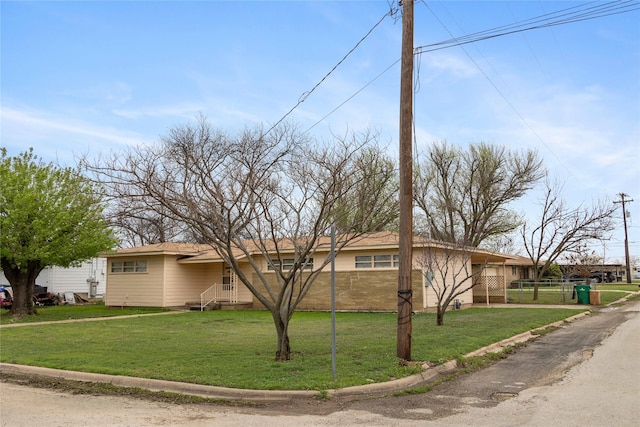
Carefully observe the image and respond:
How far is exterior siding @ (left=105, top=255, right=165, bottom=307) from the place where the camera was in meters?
28.9

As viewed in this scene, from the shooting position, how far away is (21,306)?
24.0 meters

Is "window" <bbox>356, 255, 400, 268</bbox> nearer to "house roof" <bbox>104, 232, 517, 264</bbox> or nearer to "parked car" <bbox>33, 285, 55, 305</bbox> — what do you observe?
"house roof" <bbox>104, 232, 517, 264</bbox>

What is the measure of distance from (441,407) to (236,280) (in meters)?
22.4

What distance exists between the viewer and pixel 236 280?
2914 centimetres

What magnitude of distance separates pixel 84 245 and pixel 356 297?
12019 mm

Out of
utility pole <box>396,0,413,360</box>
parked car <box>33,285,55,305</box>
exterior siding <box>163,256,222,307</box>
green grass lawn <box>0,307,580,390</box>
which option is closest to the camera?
green grass lawn <box>0,307,580,390</box>

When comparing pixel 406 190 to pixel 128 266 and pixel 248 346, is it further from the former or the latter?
pixel 128 266

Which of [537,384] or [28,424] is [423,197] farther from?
[28,424]

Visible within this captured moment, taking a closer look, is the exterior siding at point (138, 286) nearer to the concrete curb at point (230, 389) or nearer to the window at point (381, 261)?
the window at point (381, 261)

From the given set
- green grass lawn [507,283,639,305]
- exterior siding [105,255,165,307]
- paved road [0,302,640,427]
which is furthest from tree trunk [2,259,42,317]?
green grass lawn [507,283,639,305]

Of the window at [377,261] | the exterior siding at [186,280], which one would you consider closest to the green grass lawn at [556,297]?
the window at [377,261]

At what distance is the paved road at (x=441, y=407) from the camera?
6.79 meters

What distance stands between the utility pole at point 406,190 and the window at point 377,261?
13209 mm

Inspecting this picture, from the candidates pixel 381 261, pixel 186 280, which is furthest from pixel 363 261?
pixel 186 280
